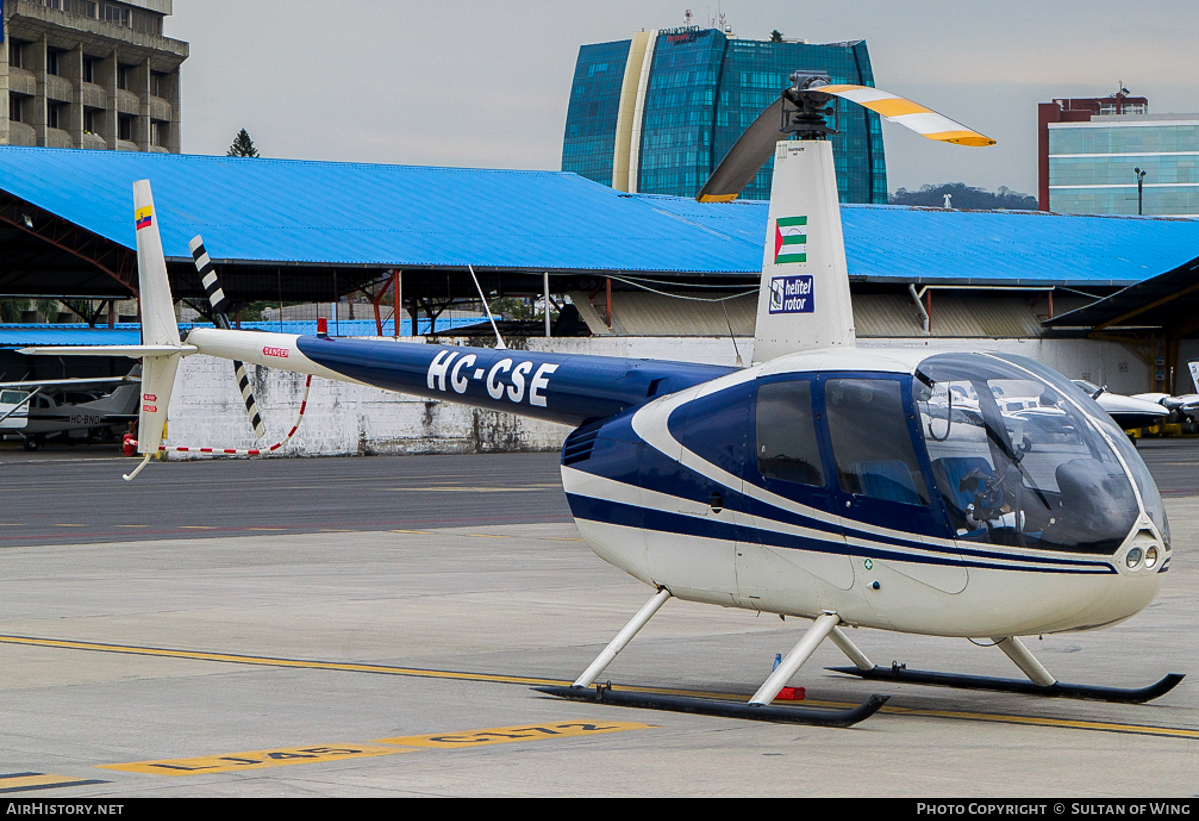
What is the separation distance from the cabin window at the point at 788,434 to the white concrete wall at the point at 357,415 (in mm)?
33649

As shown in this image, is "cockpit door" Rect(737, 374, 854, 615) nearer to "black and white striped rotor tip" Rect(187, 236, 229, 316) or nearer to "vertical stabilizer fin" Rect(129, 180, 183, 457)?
"vertical stabilizer fin" Rect(129, 180, 183, 457)

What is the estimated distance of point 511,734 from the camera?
798 cm

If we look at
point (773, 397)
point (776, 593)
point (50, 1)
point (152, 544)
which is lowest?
point (152, 544)

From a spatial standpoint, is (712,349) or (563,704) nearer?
(563,704)

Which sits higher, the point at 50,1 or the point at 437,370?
the point at 50,1

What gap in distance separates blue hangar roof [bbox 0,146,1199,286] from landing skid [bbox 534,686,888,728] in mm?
36232

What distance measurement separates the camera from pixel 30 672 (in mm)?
10180

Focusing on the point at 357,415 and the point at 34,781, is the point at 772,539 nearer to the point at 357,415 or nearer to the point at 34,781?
the point at 34,781

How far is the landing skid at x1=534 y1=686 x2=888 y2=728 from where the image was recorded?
25.7 ft

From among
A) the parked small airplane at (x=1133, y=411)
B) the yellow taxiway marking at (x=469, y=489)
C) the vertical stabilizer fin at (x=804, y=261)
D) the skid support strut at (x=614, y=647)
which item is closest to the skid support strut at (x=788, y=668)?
the skid support strut at (x=614, y=647)

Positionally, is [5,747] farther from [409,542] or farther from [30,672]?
[409,542]

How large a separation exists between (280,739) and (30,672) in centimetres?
328
